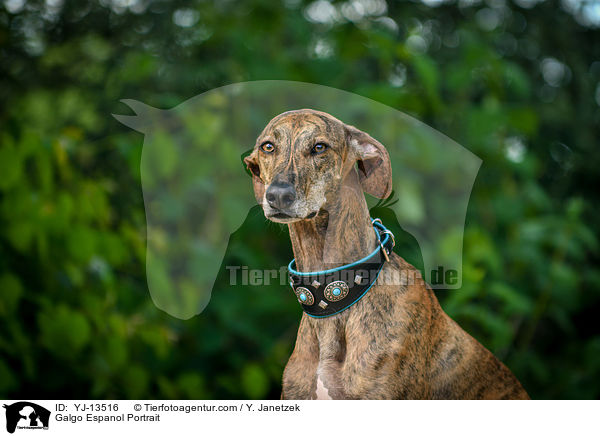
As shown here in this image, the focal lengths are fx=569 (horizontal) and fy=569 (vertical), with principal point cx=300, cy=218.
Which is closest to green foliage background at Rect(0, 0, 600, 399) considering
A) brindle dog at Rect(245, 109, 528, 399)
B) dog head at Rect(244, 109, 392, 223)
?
brindle dog at Rect(245, 109, 528, 399)

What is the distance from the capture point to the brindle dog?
27.5 inches

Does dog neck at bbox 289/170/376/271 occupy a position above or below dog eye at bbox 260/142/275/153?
below

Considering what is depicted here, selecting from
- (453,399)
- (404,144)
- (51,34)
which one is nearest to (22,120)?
(51,34)

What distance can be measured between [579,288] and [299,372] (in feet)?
5.16

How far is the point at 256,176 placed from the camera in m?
0.75

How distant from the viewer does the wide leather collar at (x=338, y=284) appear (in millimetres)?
754

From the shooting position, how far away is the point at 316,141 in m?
0.70
